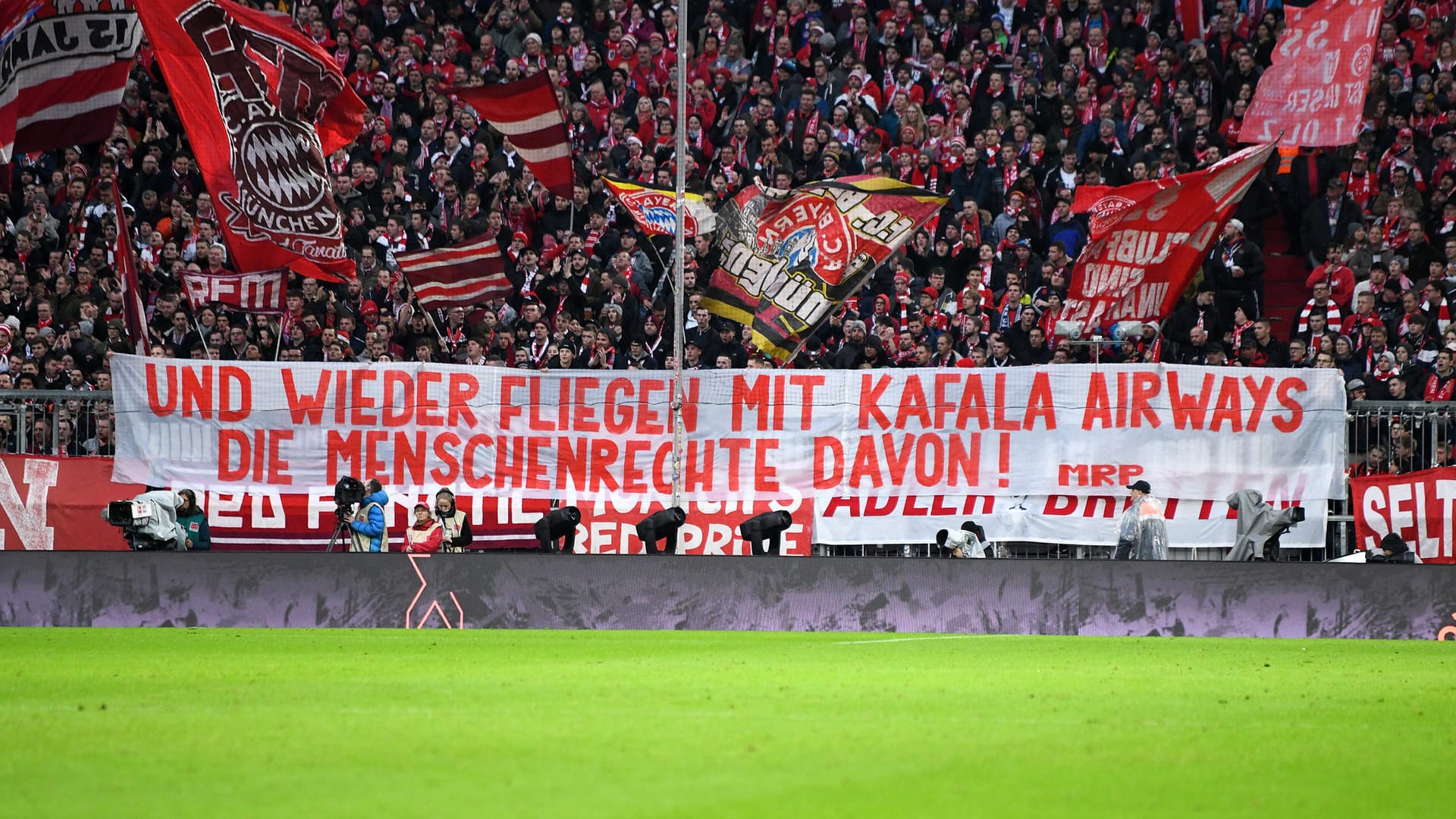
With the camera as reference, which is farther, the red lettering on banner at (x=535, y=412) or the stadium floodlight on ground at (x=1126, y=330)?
the red lettering on banner at (x=535, y=412)

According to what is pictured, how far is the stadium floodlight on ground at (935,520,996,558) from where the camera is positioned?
744 inches

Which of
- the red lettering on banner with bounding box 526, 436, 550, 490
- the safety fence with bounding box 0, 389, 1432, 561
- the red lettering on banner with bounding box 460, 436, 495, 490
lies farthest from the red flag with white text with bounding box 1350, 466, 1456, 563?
the red lettering on banner with bounding box 460, 436, 495, 490

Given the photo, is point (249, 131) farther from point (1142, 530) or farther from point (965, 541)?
point (1142, 530)

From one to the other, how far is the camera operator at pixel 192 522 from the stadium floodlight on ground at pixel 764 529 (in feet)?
18.6

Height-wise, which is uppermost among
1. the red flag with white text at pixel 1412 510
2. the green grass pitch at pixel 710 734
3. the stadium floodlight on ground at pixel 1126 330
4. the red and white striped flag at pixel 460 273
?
the red and white striped flag at pixel 460 273

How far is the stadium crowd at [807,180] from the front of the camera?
2130cm

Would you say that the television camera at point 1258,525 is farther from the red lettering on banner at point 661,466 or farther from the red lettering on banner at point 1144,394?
the red lettering on banner at point 661,466

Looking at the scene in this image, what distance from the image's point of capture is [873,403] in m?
19.7

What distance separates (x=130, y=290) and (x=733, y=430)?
7.19 metres

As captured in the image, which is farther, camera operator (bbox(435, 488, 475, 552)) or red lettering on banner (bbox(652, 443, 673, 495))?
red lettering on banner (bbox(652, 443, 673, 495))

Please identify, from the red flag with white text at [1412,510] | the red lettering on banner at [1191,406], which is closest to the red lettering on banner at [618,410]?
the red lettering on banner at [1191,406]

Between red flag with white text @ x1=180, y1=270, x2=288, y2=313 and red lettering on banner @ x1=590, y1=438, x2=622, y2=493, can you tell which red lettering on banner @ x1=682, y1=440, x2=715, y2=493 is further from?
red flag with white text @ x1=180, y1=270, x2=288, y2=313

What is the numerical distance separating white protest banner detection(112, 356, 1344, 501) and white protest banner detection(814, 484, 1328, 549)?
136 millimetres

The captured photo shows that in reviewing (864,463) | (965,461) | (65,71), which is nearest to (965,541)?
(965,461)
